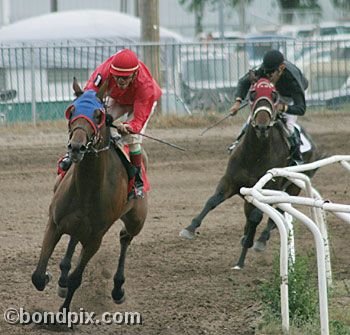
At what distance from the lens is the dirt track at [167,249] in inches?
338

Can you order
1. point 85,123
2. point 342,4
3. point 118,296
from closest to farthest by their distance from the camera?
point 85,123 → point 118,296 → point 342,4

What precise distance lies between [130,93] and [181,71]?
1008cm

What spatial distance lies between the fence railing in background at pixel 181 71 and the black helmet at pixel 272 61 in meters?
7.92

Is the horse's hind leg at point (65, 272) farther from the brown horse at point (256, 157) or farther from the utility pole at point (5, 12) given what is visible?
the utility pole at point (5, 12)

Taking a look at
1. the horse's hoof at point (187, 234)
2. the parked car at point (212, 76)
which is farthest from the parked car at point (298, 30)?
the horse's hoof at point (187, 234)

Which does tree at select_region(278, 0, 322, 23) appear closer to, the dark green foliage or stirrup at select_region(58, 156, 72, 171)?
stirrup at select_region(58, 156, 72, 171)

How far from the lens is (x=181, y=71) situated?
19359 mm

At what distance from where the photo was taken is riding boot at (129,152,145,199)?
29.8 feet

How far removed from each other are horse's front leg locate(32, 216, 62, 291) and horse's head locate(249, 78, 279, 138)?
112 inches

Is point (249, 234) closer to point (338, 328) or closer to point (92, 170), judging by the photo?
point (92, 170)

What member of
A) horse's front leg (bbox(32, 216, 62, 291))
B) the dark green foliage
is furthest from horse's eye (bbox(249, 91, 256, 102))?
the dark green foliage

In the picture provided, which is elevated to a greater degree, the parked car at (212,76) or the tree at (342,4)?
the tree at (342,4)

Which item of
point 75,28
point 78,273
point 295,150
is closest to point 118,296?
point 78,273

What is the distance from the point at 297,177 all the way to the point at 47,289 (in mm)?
2632
